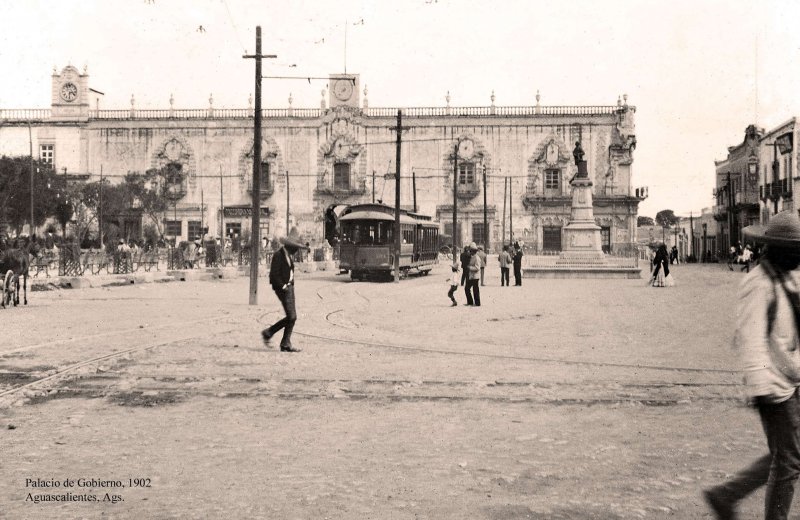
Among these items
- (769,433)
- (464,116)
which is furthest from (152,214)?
(769,433)

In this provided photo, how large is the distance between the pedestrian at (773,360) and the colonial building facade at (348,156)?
59.3 metres

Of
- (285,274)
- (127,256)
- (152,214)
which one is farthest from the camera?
(152,214)

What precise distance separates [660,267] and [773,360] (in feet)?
78.2

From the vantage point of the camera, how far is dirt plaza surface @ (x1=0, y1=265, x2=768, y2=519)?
5098 mm

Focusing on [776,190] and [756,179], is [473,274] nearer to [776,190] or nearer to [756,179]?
[776,190]

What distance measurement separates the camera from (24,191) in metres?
51.9

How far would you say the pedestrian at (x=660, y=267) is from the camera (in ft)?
85.5

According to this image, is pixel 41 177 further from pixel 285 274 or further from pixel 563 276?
pixel 285 274

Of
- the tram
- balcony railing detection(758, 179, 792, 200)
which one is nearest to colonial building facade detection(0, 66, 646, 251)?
balcony railing detection(758, 179, 792, 200)

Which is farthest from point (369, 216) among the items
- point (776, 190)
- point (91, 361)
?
A: point (776, 190)

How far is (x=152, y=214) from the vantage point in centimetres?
6088

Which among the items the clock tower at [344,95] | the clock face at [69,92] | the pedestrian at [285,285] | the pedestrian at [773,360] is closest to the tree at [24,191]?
the clock face at [69,92]

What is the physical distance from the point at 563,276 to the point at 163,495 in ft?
96.1

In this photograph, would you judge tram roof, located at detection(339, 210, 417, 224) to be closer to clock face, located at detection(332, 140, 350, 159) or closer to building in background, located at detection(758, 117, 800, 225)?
building in background, located at detection(758, 117, 800, 225)
